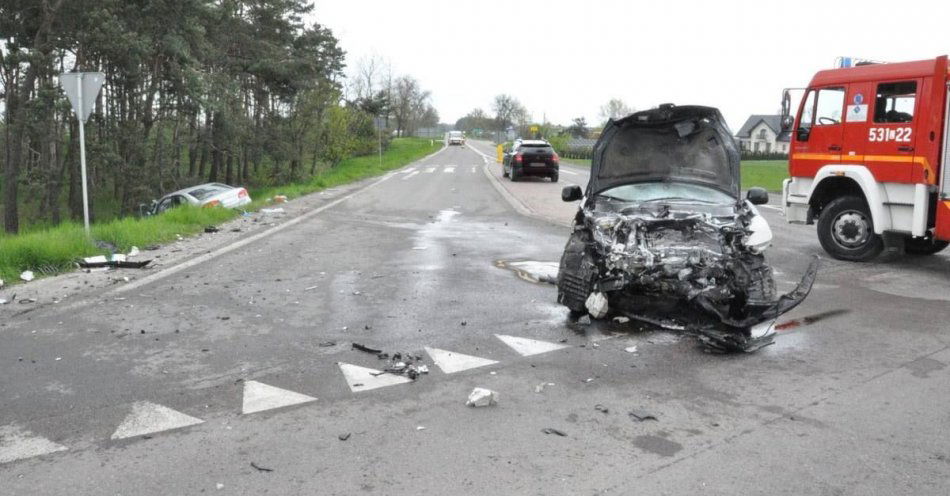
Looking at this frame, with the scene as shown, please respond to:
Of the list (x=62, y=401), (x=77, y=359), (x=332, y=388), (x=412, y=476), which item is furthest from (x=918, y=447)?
(x=77, y=359)

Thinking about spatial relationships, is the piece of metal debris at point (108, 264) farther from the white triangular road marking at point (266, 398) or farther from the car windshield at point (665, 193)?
the car windshield at point (665, 193)

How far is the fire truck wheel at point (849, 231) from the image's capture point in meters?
10.1

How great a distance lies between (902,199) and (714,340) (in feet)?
17.7

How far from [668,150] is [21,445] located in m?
6.57

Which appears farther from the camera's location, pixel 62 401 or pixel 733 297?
pixel 733 297

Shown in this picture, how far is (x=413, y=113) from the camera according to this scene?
115812 mm

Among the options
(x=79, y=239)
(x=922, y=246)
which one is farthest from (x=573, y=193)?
(x=79, y=239)

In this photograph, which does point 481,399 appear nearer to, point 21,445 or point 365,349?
point 365,349

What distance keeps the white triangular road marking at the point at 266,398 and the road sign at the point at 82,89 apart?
25.7 feet

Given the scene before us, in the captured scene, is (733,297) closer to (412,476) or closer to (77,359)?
(412,476)

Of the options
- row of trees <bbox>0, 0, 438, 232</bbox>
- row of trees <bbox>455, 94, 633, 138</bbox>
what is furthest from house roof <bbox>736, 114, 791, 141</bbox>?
row of trees <bbox>0, 0, 438, 232</bbox>

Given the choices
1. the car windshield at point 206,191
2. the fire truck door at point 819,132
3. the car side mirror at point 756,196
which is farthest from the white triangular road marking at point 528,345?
the car windshield at point 206,191

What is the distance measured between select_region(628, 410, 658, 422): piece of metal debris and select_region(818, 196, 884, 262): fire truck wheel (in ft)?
24.5

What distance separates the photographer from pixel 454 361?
539 centimetres
